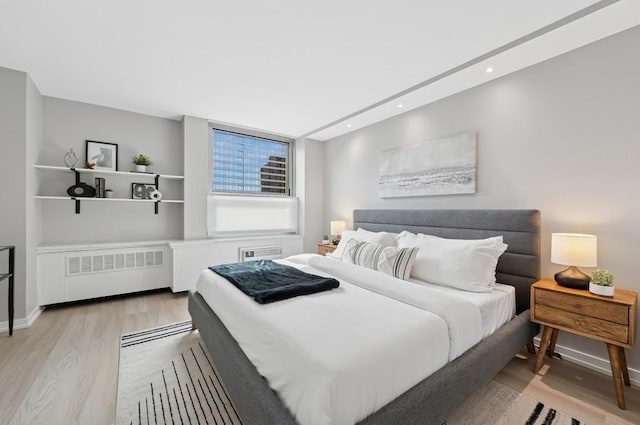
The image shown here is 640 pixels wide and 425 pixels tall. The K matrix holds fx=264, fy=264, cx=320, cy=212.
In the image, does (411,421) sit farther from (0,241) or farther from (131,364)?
(0,241)

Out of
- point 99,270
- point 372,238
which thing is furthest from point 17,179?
point 372,238

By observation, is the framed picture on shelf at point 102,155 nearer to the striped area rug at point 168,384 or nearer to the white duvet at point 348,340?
the striped area rug at point 168,384

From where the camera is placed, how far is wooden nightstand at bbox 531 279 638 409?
1.66 meters

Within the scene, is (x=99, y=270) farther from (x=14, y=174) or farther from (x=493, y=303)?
(x=493, y=303)

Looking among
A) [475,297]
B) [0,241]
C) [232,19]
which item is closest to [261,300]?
[475,297]

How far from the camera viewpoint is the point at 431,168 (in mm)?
3119

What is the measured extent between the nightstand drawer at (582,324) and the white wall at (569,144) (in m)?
0.48

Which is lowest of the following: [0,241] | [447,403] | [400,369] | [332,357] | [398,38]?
[447,403]

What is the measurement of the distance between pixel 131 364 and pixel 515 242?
3.36 meters

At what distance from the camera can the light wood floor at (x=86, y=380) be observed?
1587mm

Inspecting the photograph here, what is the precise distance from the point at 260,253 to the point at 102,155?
2519 millimetres

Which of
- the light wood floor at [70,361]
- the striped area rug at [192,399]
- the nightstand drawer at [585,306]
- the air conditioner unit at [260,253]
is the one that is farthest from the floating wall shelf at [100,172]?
the nightstand drawer at [585,306]

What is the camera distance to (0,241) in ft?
8.50

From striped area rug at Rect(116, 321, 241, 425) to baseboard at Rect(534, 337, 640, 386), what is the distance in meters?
2.61
